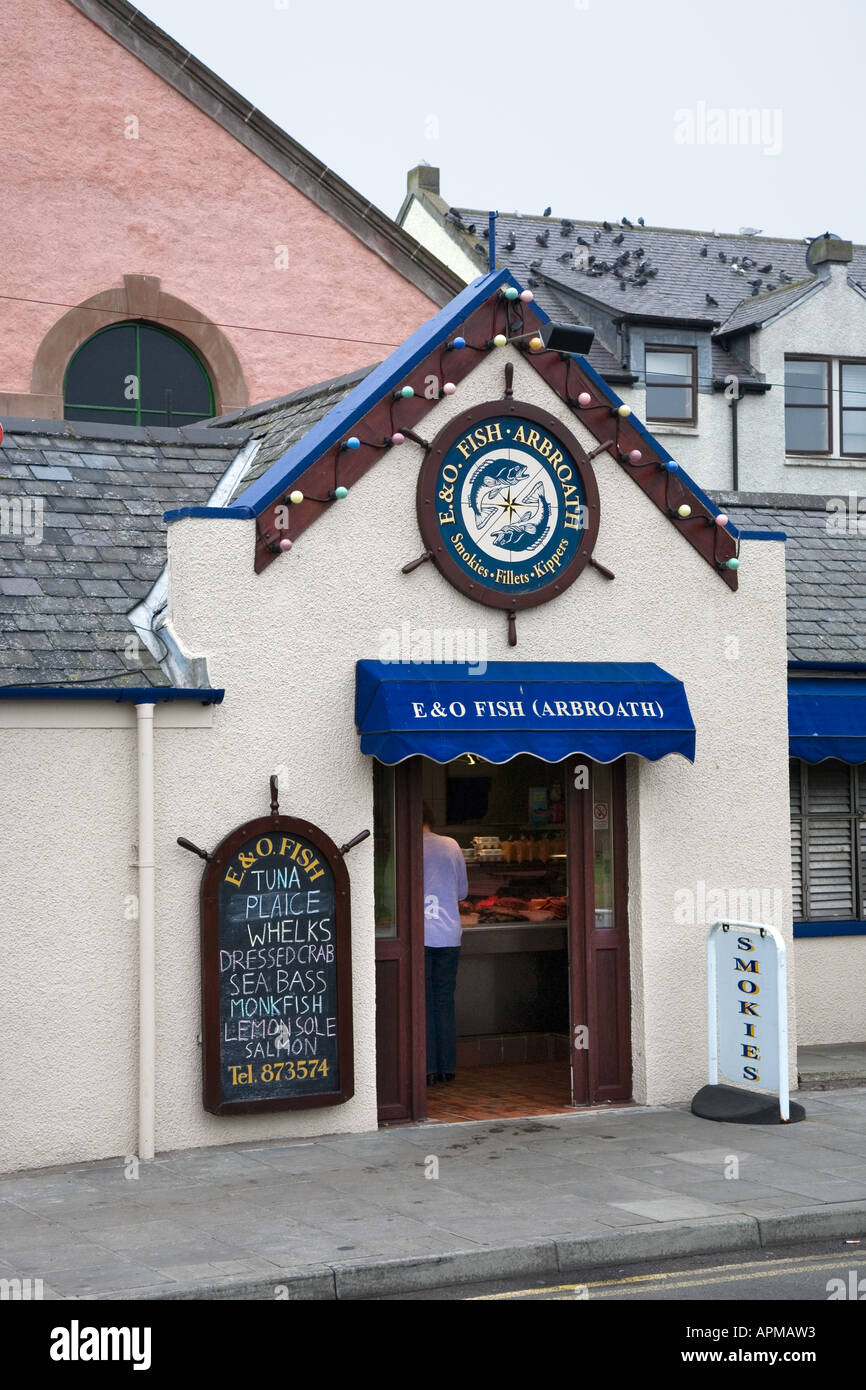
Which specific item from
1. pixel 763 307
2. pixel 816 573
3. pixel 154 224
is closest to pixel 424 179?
pixel 763 307

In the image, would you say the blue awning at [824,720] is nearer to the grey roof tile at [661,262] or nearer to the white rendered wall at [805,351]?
the white rendered wall at [805,351]

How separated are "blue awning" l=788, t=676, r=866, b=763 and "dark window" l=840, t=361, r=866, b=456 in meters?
14.6

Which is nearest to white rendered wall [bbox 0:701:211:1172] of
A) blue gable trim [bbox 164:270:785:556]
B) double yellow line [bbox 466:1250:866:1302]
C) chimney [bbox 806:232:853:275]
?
blue gable trim [bbox 164:270:785:556]

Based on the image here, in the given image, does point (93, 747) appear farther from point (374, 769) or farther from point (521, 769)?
point (521, 769)

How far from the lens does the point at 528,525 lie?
11.4m

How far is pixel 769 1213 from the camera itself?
8.55 metres

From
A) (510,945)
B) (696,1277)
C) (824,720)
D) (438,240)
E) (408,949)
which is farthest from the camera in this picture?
(438,240)

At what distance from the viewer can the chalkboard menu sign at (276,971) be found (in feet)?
33.3

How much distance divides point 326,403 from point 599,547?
2.22 meters

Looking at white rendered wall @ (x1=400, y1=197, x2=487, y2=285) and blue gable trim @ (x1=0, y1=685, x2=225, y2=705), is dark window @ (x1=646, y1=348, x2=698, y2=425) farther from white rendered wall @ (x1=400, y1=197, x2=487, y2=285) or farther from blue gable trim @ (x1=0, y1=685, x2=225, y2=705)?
blue gable trim @ (x1=0, y1=685, x2=225, y2=705)

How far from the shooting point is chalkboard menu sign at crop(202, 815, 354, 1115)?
1016cm

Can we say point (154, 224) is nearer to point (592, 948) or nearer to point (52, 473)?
point (52, 473)

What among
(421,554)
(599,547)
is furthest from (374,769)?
(599,547)

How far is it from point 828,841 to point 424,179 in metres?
20.5
